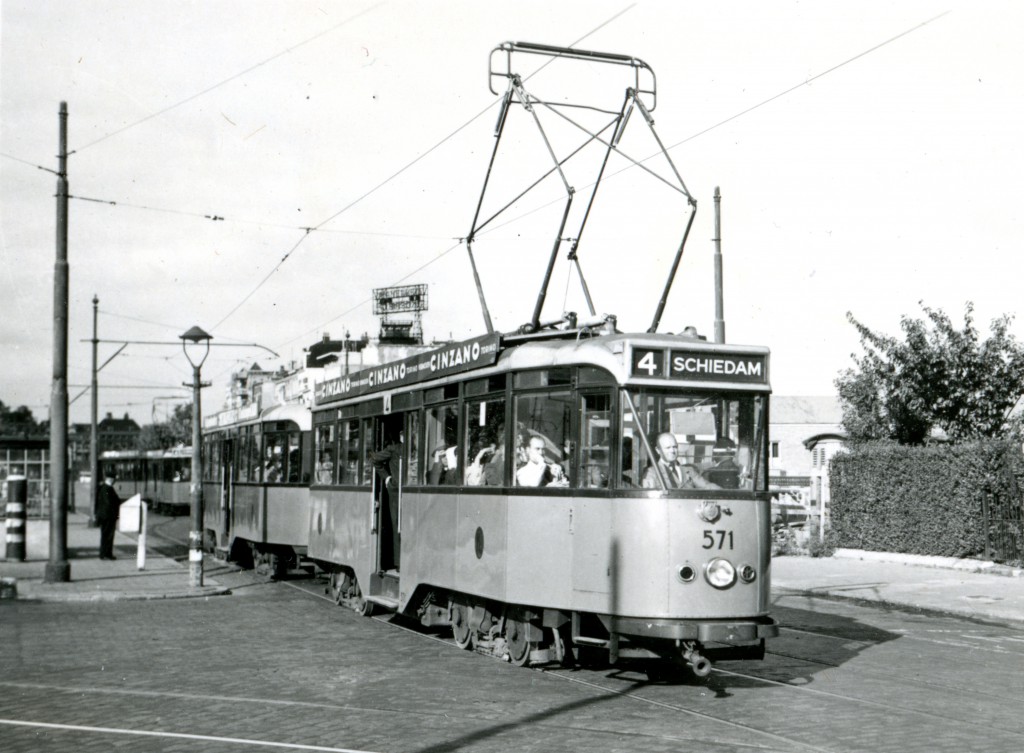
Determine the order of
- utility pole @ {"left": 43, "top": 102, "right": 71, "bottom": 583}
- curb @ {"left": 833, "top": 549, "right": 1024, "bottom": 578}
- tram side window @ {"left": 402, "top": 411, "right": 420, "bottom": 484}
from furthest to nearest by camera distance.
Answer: curb @ {"left": 833, "top": 549, "right": 1024, "bottom": 578} < utility pole @ {"left": 43, "top": 102, "right": 71, "bottom": 583} < tram side window @ {"left": 402, "top": 411, "right": 420, "bottom": 484}

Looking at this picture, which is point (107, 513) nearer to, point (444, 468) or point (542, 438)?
point (444, 468)

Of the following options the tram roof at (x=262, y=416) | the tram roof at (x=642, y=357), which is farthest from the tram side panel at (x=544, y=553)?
the tram roof at (x=262, y=416)

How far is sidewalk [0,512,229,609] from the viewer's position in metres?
18.2

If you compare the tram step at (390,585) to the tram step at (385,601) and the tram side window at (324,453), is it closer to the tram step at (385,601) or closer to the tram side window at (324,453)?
the tram step at (385,601)

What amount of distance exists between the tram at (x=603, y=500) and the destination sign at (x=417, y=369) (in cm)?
4

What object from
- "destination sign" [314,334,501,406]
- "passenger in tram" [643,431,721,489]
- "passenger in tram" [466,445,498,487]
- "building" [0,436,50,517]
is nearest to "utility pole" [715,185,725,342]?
"destination sign" [314,334,501,406]

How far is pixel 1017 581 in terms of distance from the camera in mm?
20891

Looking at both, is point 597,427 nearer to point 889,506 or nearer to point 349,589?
point 349,589

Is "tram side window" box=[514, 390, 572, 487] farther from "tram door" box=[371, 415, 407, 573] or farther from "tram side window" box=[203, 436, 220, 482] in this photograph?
"tram side window" box=[203, 436, 220, 482]

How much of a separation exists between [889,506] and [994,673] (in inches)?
571

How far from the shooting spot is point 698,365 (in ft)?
33.1

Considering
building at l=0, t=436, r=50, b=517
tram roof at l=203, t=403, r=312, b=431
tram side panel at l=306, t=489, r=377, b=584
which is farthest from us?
building at l=0, t=436, r=50, b=517

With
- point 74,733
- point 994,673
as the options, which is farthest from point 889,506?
point 74,733

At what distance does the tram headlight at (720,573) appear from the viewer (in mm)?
9789
